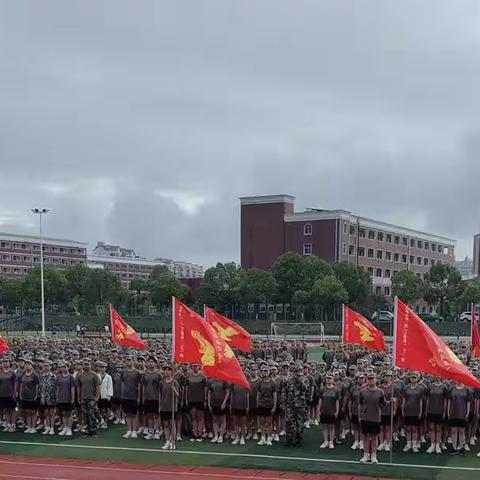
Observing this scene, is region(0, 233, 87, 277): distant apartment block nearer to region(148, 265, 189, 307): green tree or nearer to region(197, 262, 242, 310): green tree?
region(148, 265, 189, 307): green tree

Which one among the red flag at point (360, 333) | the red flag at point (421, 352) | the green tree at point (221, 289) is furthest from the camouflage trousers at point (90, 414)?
the green tree at point (221, 289)

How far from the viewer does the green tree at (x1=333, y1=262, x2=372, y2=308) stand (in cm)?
6869

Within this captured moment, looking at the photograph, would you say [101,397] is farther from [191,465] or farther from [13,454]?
[191,465]

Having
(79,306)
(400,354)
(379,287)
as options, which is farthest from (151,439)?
(379,287)

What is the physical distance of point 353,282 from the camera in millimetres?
68750

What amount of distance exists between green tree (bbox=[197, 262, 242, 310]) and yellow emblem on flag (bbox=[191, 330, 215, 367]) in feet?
180

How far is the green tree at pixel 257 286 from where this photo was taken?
2643 inches

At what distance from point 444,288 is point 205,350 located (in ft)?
196

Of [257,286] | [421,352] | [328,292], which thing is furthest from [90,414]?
[257,286]

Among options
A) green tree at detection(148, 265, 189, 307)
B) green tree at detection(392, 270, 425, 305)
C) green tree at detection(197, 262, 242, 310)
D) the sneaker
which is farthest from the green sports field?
green tree at detection(148, 265, 189, 307)

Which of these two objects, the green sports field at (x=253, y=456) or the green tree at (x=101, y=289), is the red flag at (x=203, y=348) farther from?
the green tree at (x=101, y=289)

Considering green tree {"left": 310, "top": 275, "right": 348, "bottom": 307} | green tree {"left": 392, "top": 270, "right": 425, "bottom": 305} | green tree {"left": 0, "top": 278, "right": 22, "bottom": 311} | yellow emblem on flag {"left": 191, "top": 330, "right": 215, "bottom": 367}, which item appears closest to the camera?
yellow emblem on flag {"left": 191, "top": 330, "right": 215, "bottom": 367}

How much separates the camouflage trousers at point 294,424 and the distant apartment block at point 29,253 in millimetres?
99714

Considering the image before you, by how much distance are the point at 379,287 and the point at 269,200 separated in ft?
63.2
